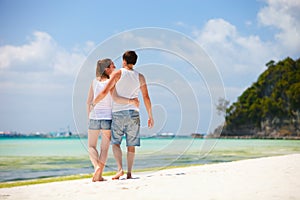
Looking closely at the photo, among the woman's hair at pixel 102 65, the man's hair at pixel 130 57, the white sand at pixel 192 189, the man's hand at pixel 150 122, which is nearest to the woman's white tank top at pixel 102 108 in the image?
the woman's hair at pixel 102 65

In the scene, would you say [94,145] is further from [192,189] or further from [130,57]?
[192,189]

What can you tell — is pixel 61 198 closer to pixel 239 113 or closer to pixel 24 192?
pixel 24 192

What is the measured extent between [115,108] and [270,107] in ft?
181

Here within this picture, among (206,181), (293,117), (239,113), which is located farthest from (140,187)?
(239,113)

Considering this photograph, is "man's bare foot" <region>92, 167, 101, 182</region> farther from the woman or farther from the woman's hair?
the woman's hair

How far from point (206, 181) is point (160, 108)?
1.18m

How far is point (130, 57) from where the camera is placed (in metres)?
5.28

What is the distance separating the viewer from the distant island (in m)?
55.2

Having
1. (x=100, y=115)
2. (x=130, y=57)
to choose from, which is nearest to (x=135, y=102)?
(x=100, y=115)

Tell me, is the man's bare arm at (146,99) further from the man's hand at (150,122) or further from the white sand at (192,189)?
the white sand at (192,189)

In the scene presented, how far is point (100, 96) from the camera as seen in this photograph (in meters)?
5.14

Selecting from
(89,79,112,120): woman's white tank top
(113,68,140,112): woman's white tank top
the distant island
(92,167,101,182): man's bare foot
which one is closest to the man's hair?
(113,68,140,112): woman's white tank top

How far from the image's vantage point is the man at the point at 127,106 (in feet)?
16.8

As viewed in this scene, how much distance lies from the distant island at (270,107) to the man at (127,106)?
4977 cm
